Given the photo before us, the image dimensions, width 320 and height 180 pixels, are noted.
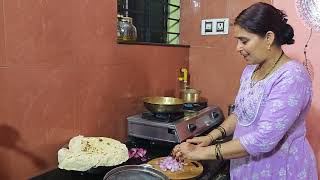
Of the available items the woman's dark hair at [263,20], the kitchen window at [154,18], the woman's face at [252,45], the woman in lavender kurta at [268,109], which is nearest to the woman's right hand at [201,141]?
the woman in lavender kurta at [268,109]

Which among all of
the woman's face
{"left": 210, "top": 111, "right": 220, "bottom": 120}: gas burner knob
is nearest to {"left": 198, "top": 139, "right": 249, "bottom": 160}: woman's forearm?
the woman's face

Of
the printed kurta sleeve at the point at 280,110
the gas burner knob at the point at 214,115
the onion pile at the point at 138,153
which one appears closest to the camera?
the printed kurta sleeve at the point at 280,110

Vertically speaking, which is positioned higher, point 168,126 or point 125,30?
point 125,30

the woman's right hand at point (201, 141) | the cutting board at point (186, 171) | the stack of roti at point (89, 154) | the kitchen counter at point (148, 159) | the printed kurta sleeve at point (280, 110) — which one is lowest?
the kitchen counter at point (148, 159)

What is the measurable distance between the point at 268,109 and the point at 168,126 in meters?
0.57

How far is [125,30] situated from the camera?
5.37 ft

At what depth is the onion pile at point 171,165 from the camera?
1.21 metres

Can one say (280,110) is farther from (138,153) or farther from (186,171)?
(138,153)

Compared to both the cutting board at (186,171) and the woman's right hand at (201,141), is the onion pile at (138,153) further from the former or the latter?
the woman's right hand at (201,141)

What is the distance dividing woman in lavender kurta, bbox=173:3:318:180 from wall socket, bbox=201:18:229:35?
770 mm

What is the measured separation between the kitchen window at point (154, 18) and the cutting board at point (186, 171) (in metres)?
0.87

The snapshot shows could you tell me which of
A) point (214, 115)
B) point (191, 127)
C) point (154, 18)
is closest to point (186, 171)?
point (191, 127)

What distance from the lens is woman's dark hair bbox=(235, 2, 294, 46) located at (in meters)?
1.01

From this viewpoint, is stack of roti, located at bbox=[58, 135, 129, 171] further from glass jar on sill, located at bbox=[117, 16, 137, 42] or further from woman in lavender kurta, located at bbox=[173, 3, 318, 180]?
glass jar on sill, located at bbox=[117, 16, 137, 42]
